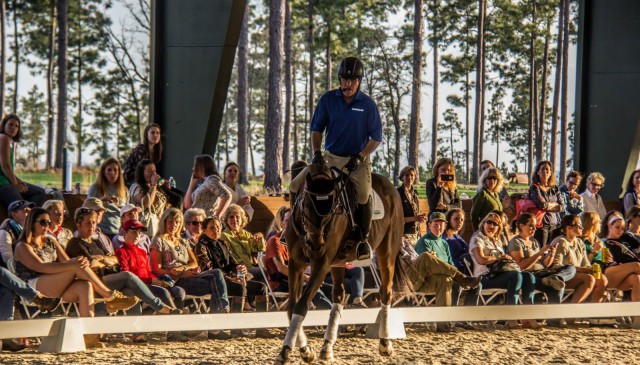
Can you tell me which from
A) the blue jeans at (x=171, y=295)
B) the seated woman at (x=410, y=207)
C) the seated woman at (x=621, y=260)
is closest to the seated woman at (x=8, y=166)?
the blue jeans at (x=171, y=295)

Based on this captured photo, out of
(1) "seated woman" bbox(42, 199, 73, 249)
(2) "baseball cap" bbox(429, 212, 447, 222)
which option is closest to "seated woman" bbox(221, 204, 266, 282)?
(1) "seated woman" bbox(42, 199, 73, 249)

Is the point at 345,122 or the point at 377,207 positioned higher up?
the point at 345,122

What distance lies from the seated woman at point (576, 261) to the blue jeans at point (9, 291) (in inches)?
Result: 215

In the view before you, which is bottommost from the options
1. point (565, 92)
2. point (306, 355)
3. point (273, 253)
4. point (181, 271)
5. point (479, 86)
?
point (306, 355)

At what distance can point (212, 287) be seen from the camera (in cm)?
864

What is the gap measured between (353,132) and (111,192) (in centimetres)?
315

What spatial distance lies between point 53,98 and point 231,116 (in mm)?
11211

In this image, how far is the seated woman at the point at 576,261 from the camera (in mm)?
10297

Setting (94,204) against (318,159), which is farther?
(94,204)

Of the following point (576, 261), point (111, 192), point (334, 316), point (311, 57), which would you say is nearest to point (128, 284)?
point (111, 192)

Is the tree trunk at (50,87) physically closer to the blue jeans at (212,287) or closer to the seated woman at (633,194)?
the seated woman at (633,194)

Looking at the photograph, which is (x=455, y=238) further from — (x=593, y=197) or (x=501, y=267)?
(x=593, y=197)

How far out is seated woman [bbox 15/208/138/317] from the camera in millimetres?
7598

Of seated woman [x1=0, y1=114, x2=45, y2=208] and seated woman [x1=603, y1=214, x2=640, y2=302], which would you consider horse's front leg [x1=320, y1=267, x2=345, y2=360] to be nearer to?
seated woman [x1=0, y1=114, x2=45, y2=208]
